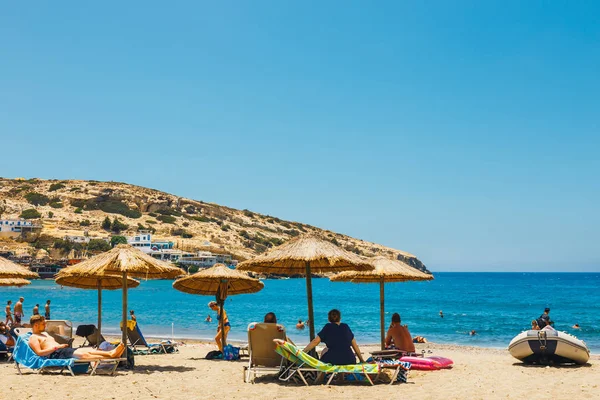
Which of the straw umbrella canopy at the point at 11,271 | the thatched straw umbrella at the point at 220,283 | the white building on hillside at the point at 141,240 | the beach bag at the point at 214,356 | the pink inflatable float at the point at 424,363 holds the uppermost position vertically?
the white building on hillside at the point at 141,240

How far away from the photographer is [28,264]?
281 ft

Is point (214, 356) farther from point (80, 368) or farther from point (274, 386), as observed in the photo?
point (274, 386)

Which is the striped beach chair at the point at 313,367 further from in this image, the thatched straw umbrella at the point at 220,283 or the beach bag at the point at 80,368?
the thatched straw umbrella at the point at 220,283

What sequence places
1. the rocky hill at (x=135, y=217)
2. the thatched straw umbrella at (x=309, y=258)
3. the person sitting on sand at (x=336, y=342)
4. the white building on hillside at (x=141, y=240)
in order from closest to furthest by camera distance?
1. the person sitting on sand at (x=336, y=342)
2. the thatched straw umbrella at (x=309, y=258)
3. the white building on hillside at (x=141, y=240)
4. the rocky hill at (x=135, y=217)

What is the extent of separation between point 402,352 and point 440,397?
119 inches

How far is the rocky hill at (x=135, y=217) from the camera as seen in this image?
10700 cm

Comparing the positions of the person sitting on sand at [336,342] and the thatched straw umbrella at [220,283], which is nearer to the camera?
the person sitting on sand at [336,342]

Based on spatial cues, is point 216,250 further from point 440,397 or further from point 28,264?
point 440,397

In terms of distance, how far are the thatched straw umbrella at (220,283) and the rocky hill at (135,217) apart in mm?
89371

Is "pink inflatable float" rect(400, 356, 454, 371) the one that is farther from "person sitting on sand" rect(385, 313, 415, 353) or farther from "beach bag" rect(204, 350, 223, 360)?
"beach bag" rect(204, 350, 223, 360)

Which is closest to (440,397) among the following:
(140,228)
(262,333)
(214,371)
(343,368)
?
(343,368)

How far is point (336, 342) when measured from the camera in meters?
8.01

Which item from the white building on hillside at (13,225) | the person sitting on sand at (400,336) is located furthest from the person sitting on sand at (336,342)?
the white building on hillside at (13,225)

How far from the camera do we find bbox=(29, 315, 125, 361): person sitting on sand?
8.70 m
